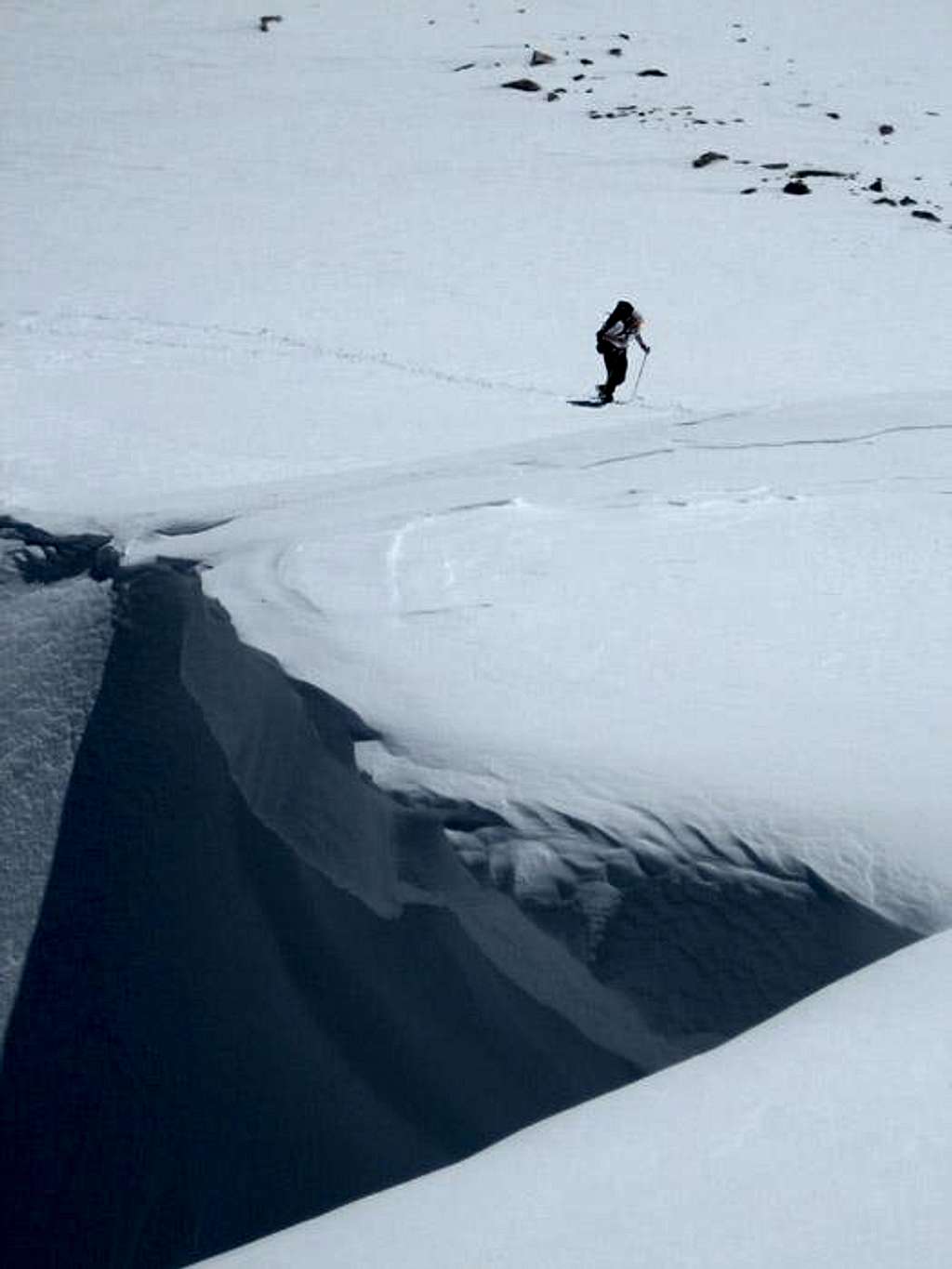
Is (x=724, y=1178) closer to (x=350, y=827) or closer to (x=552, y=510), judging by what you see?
(x=350, y=827)

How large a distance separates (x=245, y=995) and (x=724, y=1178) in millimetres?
1612

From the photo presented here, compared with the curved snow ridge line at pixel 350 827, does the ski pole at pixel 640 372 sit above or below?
above

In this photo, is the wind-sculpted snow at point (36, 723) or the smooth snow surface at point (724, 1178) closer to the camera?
the smooth snow surface at point (724, 1178)

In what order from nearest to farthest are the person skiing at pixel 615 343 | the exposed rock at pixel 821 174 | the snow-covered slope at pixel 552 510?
the snow-covered slope at pixel 552 510 < the person skiing at pixel 615 343 < the exposed rock at pixel 821 174

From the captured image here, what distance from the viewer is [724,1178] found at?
1510 mm

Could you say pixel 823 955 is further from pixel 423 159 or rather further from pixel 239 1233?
pixel 423 159

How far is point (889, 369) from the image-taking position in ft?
28.0

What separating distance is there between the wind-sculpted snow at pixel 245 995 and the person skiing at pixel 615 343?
404cm

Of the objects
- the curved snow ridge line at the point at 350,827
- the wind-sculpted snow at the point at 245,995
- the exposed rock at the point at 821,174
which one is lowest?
the wind-sculpted snow at the point at 245,995

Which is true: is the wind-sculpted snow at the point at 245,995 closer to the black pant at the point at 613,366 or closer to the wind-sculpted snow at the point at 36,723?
the wind-sculpted snow at the point at 36,723

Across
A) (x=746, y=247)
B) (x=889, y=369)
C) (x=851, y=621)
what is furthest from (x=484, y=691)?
(x=746, y=247)

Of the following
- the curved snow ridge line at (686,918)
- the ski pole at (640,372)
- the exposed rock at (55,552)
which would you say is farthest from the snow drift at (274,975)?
the ski pole at (640,372)

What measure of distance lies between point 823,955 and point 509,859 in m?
0.45

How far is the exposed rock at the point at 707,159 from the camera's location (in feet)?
41.8
